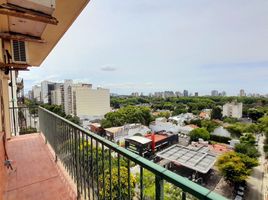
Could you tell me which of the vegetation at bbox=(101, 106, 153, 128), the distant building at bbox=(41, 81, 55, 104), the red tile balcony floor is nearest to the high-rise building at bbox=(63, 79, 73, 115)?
the distant building at bbox=(41, 81, 55, 104)

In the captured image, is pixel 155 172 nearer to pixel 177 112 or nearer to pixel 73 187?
pixel 73 187

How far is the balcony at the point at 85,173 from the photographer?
2.78ft

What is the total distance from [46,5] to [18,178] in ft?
8.19

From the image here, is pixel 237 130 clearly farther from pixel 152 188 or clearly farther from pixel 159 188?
pixel 159 188

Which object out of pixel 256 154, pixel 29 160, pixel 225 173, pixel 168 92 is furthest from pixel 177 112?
pixel 168 92

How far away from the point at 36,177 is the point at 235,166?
1475 centimetres

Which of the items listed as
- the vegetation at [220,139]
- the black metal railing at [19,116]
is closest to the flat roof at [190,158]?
the black metal railing at [19,116]

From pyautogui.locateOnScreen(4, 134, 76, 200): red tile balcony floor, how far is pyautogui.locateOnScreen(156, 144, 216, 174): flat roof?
1256 cm

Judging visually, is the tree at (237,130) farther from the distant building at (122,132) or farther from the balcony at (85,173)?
the balcony at (85,173)

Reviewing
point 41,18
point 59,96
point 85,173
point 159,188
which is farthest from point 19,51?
point 59,96

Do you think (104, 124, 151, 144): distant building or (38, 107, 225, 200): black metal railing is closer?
(38, 107, 225, 200): black metal railing

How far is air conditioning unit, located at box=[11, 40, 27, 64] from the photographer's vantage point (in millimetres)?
3051

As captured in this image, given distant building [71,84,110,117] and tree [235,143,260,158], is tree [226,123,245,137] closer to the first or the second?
tree [235,143,260,158]

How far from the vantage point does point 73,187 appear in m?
2.25
